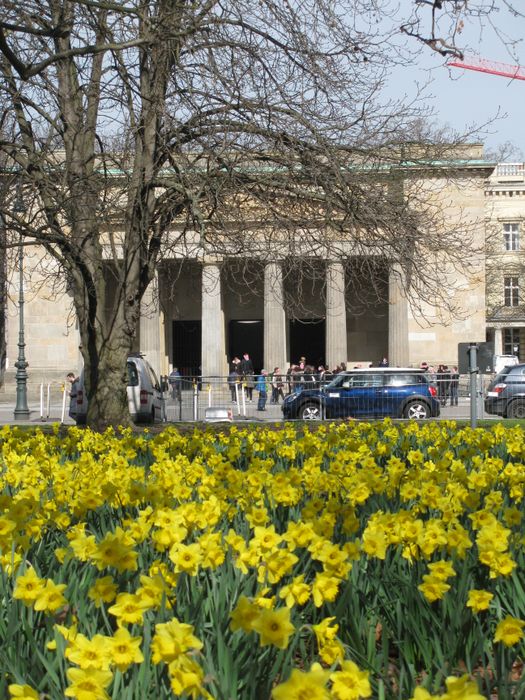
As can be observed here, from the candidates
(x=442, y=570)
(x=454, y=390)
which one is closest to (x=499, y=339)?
(x=454, y=390)

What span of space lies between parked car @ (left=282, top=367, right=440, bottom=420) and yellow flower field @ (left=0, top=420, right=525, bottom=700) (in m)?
17.5

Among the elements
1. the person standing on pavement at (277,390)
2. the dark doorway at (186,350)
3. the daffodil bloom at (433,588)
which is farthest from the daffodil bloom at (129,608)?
the dark doorway at (186,350)

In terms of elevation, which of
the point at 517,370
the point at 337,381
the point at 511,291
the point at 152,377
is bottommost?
the point at 337,381

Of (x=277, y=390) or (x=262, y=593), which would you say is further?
(x=277, y=390)

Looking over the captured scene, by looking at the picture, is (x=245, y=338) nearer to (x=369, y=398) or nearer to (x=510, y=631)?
(x=369, y=398)

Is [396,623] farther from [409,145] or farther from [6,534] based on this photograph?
[409,145]

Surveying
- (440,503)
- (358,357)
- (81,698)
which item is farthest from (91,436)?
(358,357)

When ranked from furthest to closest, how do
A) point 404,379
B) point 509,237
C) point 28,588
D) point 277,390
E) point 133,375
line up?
point 509,237, point 277,390, point 404,379, point 133,375, point 28,588

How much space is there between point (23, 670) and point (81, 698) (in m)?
0.77

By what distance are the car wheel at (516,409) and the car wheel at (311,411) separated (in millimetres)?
4744

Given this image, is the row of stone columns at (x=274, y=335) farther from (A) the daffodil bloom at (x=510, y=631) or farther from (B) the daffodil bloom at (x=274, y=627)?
(B) the daffodil bloom at (x=274, y=627)

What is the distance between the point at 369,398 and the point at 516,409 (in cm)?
399

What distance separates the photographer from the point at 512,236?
72.8 meters

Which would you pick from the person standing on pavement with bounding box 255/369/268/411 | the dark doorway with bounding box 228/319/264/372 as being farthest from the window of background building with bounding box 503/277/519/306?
the person standing on pavement with bounding box 255/369/268/411
